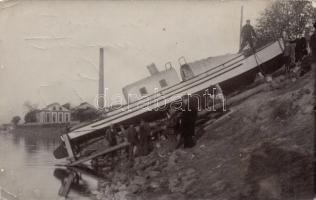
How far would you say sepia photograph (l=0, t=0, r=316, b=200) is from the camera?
15.1ft

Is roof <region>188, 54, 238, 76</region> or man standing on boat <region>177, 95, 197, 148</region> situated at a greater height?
roof <region>188, 54, 238, 76</region>

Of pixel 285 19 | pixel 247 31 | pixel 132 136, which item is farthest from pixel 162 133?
pixel 285 19

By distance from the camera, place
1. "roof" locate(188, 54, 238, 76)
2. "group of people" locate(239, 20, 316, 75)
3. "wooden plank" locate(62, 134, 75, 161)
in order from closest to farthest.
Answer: "group of people" locate(239, 20, 316, 75)
"roof" locate(188, 54, 238, 76)
"wooden plank" locate(62, 134, 75, 161)

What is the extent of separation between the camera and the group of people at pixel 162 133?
5.47 metres

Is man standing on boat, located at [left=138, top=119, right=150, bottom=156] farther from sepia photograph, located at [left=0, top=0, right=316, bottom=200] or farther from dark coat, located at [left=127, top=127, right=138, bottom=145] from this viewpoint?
dark coat, located at [left=127, top=127, right=138, bottom=145]

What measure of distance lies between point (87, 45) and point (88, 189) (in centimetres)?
248

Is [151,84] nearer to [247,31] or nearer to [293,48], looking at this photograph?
[247,31]

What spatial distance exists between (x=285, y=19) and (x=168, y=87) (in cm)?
243

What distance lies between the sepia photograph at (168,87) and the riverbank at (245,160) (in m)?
0.02

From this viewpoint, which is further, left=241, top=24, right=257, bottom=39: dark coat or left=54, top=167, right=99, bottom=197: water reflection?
left=54, top=167, right=99, bottom=197: water reflection

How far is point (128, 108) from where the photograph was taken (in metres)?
6.93

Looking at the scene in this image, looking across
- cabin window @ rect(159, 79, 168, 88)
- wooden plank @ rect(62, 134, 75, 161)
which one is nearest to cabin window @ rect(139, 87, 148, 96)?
cabin window @ rect(159, 79, 168, 88)

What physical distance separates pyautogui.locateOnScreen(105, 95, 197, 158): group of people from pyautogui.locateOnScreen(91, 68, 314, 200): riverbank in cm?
18

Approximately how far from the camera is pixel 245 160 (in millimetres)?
4371
